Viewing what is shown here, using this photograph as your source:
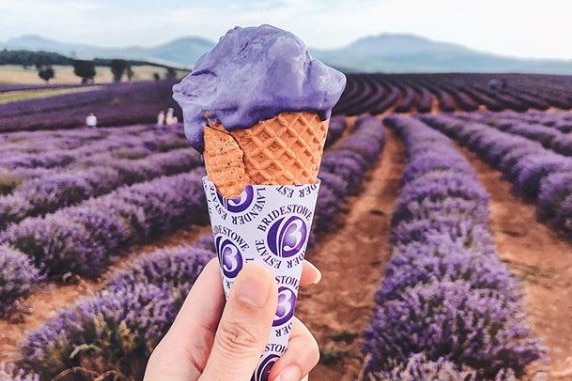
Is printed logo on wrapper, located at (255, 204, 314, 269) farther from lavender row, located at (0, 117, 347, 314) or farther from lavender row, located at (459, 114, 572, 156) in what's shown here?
lavender row, located at (459, 114, 572, 156)

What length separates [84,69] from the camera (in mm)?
6570

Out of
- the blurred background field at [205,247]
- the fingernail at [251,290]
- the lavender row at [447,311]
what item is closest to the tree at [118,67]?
the blurred background field at [205,247]

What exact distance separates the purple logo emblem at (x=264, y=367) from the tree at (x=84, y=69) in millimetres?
5512

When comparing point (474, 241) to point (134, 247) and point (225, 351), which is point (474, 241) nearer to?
point (134, 247)

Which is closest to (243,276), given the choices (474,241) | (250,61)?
(250,61)

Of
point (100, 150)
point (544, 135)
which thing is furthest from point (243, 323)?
point (544, 135)

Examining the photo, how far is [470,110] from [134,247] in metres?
23.0

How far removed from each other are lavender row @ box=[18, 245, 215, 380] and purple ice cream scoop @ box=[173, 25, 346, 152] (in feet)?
6.55

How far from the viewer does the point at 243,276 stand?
1570 millimetres

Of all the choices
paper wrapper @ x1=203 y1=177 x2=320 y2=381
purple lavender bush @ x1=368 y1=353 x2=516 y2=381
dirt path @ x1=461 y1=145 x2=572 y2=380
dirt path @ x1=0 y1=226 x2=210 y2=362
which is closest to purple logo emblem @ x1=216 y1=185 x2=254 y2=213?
paper wrapper @ x1=203 y1=177 x2=320 y2=381

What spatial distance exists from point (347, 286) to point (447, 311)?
7.09ft

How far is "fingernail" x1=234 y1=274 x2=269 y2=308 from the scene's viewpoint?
1.56m

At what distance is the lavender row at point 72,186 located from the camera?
6051 mm

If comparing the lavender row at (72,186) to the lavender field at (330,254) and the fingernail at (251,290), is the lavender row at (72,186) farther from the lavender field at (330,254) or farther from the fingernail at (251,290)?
the fingernail at (251,290)
